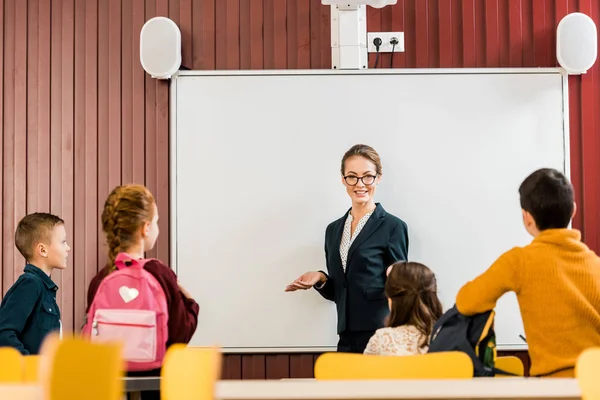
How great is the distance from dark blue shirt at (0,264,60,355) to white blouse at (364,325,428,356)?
1.28m

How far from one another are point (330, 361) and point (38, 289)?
1593mm

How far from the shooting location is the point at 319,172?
3.55 metres

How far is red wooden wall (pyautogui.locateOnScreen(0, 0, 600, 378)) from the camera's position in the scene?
365cm

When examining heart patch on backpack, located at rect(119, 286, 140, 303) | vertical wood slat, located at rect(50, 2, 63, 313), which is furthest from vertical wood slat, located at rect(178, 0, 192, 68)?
heart patch on backpack, located at rect(119, 286, 140, 303)

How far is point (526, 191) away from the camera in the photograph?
2.12 m

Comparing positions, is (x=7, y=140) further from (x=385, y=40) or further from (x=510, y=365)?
(x=510, y=365)

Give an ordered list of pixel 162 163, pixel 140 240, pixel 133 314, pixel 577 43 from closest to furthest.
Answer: pixel 133 314 → pixel 140 240 → pixel 577 43 → pixel 162 163

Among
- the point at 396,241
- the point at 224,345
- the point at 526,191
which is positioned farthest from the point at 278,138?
the point at 526,191

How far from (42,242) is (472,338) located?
183 centimetres

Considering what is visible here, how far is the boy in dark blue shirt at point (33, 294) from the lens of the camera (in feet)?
8.66

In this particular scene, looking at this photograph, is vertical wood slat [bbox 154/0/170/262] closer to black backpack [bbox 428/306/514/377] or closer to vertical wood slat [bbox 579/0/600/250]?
black backpack [bbox 428/306/514/377]

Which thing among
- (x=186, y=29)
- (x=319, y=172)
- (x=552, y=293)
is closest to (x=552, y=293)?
(x=552, y=293)

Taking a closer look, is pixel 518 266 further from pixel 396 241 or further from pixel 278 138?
pixel 278 138

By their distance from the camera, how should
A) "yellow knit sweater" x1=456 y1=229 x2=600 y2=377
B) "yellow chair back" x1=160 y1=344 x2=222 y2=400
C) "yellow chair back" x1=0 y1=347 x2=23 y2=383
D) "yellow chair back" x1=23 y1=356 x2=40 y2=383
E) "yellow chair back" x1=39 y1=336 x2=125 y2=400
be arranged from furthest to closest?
"yellow knit sweater" x1=456 y1=229 x2=600 y2=377, "yellow chair back" x1=23 y1=356 x2=40 y2=383, "yellow chair back" x1=0 y1=347 x2=23 y2=383, "yellow chair back" x1=160 y1=344 x2=222 y2=400, "yellow chair back" x1=39 y1=336 x2=125 y2=400
